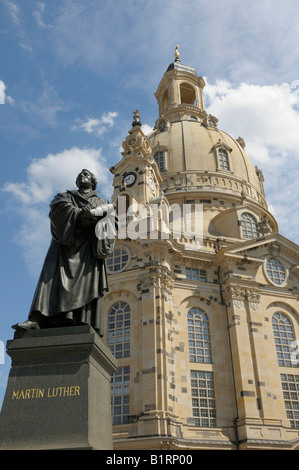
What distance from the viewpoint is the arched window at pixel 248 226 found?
4016 cm

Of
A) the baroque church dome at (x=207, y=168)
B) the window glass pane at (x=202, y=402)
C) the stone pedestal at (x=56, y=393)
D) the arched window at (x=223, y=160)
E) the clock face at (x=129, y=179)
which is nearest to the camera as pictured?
the stone pedestal at (x=56, y=393)

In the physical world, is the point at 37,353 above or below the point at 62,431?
above

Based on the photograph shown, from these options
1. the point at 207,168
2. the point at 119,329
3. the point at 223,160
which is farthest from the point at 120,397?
the point at 223,160

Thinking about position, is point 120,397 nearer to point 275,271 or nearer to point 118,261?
point 118,261

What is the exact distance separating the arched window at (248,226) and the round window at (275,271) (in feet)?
20.9

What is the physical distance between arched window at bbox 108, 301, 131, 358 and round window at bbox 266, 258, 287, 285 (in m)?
11.5

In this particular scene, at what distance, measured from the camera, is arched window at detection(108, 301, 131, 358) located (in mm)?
28062

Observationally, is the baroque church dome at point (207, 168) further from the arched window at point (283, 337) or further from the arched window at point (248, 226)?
the arched window at point (283, 337)

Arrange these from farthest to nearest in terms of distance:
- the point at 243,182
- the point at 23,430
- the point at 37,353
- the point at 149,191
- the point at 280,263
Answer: the point at 243,182, the point at 149,191, the point at 280,263, the point at 37,353, the point at 23,430

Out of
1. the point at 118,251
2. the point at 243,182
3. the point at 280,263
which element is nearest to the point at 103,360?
the point at 118,251

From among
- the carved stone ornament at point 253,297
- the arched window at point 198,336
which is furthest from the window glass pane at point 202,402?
the carved stone ornament at point 253,297

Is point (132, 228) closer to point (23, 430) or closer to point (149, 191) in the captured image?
point (149, 191)
